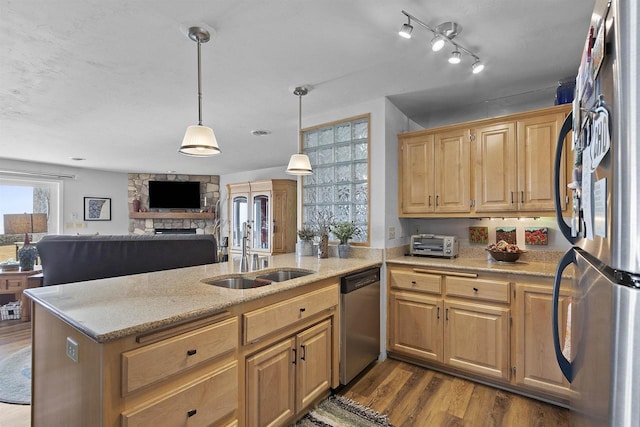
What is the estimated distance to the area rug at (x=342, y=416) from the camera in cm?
199

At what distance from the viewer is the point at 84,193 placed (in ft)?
22.3

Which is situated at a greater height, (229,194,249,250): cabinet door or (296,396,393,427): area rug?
(229,194,249,250): cabinet door

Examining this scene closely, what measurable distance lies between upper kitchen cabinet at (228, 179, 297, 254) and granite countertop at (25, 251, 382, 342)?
12.2 ft

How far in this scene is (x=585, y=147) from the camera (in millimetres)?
756

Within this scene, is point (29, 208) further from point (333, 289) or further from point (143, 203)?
point (333, 289)

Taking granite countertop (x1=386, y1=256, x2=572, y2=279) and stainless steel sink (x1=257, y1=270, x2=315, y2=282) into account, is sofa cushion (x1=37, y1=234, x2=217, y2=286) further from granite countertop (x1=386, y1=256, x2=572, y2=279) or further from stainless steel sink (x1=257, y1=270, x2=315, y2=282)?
granite countertop (x1=386, y1=256, x2=572, y2=279)

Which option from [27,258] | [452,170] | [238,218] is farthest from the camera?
[238,218]

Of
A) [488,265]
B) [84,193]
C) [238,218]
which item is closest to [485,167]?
[488,265]

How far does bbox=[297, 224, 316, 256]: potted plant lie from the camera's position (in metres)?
3.14

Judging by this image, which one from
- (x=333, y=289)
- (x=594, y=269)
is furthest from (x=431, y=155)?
(x=594, y=269)

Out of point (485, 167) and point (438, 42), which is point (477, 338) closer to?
point (485, 167)

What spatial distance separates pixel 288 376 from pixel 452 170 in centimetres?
223

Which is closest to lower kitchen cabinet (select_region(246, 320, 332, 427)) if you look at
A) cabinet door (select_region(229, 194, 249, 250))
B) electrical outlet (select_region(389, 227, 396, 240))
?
electrical outlet (select_region(389, 227, 396, 240))

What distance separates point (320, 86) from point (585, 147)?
7.32ft
